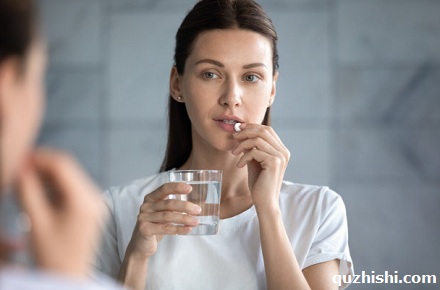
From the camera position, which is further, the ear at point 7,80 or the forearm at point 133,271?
the forearm at point 133,271

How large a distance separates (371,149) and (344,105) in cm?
27

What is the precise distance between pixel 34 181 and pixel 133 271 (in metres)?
1.24

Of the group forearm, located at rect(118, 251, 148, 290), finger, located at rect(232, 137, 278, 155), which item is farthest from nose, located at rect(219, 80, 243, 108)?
forearm, located at rect(118, 251, 148, 290)

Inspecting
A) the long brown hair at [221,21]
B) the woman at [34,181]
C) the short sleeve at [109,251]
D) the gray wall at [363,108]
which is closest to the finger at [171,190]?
the short sleeve at [109,251]

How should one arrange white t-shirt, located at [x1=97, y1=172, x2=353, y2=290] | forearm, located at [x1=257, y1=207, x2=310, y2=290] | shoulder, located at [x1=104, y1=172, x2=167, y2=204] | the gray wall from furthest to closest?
1. the gray wall
2. shoulder, located at [x1=104, y1=172, x2=167, y2=204]
3. white t-shirt, located at [x1=97, y1=172, x2=353, y2=290]
4. forearm, located at [x1=257, y1=207, x2=310, y2=290]

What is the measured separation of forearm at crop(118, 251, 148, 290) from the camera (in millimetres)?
1771

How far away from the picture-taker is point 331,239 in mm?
1938

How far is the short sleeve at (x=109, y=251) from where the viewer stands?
2.01 m

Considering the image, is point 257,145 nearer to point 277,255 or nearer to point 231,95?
point 231,95

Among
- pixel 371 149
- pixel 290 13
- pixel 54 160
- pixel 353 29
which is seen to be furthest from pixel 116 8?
pixel 54 160

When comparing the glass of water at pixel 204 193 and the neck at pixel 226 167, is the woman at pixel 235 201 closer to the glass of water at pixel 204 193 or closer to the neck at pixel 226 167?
the neck at pixel 226 167

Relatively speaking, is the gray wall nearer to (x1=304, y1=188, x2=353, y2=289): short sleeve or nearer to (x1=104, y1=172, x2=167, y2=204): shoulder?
(x1=104, y1=172, x2=167, y2=204): shoulder

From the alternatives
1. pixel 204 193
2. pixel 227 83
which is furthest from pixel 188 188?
pixel 227 83

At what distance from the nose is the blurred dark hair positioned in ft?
4.42
